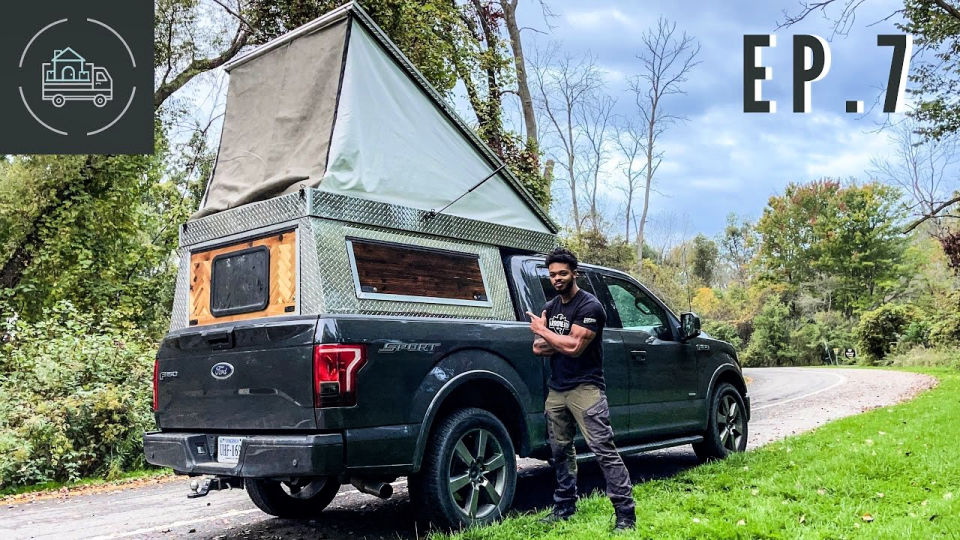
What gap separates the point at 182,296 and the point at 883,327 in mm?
35754

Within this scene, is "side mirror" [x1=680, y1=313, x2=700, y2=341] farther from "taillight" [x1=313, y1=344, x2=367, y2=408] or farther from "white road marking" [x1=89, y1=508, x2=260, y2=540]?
"white road marking" [x1=89, y1=508, x2=260, y2=540]

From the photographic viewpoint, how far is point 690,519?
4652 mm

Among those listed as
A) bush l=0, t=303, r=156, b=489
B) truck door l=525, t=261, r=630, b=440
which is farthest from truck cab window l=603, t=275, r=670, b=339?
bush l=0, t=303, r=156, b=489

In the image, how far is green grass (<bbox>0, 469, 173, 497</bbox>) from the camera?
845 centimetres

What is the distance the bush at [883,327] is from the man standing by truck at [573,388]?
3365 centimetres

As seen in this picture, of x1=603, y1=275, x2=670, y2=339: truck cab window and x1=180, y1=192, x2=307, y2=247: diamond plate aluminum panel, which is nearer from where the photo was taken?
x1=180, y1=192, x2=307, y2=247: diamond plate aluminum panel

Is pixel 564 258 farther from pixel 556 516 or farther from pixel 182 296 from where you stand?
pixel 182 296

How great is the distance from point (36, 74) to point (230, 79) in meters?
9.45

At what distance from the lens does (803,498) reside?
527cm

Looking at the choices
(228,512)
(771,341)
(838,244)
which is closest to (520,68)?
(228,512)

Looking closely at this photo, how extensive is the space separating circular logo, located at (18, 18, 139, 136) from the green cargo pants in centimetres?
1207

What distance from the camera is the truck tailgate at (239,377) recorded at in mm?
4145

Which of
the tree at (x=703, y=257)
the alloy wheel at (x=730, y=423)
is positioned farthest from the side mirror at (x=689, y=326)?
the tree at (x=703, y=257)

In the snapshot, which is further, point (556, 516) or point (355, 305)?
point (556, 516)
